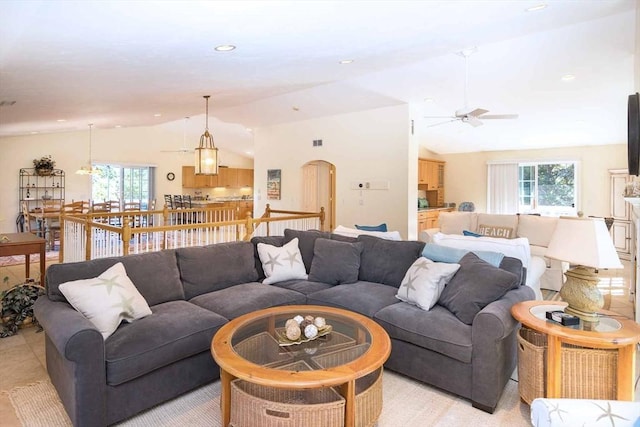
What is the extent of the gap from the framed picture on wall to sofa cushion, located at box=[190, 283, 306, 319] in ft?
15.2

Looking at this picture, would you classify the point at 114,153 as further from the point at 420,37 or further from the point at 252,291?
the point at 420,37

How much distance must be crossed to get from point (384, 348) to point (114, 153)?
1007 cm

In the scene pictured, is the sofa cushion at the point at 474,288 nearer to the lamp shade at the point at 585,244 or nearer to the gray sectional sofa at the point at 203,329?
the gray sectional sofa at the point at 203,329

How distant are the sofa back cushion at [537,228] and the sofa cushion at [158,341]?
5.39m

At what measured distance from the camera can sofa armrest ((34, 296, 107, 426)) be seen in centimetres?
209

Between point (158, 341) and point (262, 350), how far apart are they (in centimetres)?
70

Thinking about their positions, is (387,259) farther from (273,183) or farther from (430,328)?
(273,183)

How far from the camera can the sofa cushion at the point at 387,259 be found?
3.61m

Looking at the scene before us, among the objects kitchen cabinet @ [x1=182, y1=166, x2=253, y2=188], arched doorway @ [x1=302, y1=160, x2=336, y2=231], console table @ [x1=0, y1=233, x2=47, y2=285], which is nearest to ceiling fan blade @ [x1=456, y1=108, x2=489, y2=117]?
arched doorway @ [x1=302, y1=160, x2=336, y2=231]

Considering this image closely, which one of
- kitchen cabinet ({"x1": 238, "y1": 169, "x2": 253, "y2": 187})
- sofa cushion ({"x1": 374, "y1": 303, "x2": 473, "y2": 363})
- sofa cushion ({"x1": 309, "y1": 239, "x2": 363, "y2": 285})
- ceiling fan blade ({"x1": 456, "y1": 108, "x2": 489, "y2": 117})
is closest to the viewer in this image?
sofa cushion ({"x1": 374, "y1": 303, "x2": 473, "y2": 363})

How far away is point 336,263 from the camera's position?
380cm

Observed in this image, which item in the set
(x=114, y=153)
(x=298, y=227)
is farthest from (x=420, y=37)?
(x=114, y=153)

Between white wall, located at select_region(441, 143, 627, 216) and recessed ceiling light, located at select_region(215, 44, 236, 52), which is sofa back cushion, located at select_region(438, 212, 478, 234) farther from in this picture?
recessed ceiling light, located at select_region(215, 44, 236, 52)

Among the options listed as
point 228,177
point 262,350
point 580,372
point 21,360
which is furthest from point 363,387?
point 228,177
